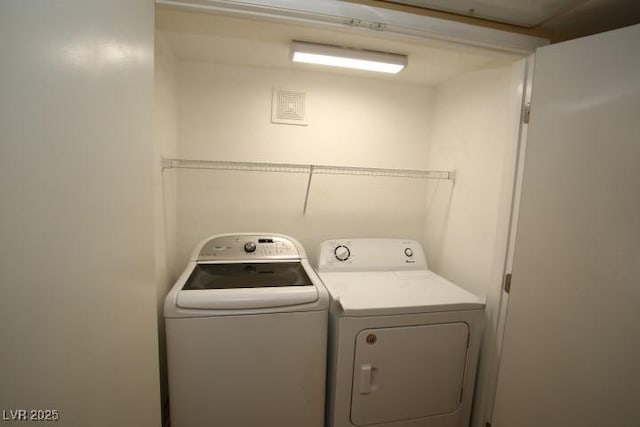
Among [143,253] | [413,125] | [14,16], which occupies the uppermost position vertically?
[413,125]

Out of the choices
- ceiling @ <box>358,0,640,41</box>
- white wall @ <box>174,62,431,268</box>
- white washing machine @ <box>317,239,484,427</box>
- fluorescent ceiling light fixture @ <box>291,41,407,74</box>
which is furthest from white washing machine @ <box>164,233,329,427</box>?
ceiling @ <box>358,0,640,41</box>

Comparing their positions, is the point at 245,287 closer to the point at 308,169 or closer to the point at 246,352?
the point at 246,352

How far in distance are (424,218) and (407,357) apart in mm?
1219

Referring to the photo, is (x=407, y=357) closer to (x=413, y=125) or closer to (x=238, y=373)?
(x=238, y=373)

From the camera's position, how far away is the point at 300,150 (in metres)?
2.06

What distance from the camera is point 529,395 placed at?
4.34 ft

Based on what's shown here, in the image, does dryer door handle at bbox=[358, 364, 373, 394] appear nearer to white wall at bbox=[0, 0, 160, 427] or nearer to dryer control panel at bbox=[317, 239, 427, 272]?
dryer control panel at bbox=[317, 239, 427, 272]

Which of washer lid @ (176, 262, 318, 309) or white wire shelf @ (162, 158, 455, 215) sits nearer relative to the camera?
washer lid @ (176, 262, 318, 309)

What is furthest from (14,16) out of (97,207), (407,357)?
(407,357)

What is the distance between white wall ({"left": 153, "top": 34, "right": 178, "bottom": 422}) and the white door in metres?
1.86

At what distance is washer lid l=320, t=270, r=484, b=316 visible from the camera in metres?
1.40

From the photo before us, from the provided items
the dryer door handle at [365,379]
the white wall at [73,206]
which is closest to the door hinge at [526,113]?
the dryer door handle at [365,379]

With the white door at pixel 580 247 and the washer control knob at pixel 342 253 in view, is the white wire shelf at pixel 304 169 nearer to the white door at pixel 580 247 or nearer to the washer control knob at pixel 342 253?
the washer control knob at pixel 342 253

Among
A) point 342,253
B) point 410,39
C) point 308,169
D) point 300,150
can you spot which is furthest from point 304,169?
point 410,39
